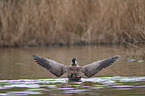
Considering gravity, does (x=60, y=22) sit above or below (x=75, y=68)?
above

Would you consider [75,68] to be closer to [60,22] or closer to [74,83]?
[74,83]

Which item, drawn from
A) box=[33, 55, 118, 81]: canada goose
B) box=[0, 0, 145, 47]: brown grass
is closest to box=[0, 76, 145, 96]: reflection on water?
box=[33, 55, 118, 81]: canada goose

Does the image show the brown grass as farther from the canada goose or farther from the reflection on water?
the reflection on water

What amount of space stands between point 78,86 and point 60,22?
11346 millimetres

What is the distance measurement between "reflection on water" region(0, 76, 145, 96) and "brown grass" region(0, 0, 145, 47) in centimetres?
989

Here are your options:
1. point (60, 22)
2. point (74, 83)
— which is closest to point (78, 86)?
point (74, 83)

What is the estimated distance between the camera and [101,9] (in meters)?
19.2

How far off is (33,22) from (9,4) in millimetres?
1490

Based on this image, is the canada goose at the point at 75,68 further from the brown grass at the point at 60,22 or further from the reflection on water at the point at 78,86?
the brown grass at the point at 60,22

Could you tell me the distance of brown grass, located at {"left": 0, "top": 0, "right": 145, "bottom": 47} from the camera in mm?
18828

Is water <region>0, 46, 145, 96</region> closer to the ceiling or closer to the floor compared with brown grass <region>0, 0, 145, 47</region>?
closer to the floor

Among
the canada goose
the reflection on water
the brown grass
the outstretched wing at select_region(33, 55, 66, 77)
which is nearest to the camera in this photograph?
the reflection on water

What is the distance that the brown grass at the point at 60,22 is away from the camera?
18828 millimetres

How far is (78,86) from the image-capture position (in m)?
8.23
